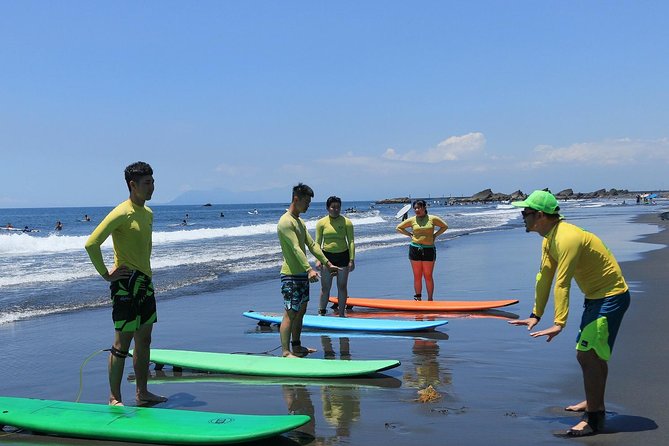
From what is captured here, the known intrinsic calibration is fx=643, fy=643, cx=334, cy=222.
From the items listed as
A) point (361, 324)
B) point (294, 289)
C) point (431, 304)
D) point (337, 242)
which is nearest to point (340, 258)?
point (337, 242)

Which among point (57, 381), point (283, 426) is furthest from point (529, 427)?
point (57, 381)

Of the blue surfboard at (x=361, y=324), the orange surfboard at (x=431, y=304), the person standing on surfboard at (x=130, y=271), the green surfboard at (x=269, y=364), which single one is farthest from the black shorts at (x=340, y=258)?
the person standing on surfboard at (x=130, y=271)

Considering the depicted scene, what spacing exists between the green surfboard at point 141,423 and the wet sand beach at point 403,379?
120 mm

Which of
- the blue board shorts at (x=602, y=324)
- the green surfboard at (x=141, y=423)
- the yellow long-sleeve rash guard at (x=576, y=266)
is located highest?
the yellow long-sleeve rash guard at (x=576, y=266)

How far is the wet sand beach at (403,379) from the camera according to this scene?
460 centimetres

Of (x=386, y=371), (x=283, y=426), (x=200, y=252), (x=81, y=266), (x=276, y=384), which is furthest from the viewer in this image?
(x=200, y=252)

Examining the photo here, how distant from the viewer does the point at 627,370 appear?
609cm

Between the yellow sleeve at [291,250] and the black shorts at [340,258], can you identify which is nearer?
the yellow sleeve at [291,250]

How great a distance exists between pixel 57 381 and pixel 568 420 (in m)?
4.78

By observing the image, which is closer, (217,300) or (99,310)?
(99,310)

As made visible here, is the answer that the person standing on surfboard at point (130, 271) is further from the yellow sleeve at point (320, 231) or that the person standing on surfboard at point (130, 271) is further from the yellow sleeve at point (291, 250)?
the yellow sleeve at point (320, 231)

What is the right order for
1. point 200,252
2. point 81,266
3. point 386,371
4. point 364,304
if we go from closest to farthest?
point 386,371
point 364,304
point 81,266
point 200,252

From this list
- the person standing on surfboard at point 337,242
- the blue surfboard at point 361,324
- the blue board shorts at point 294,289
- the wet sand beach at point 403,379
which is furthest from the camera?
the person standing on surfboard at point 337,242

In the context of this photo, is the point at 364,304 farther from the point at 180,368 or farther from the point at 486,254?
the point at 486,254
